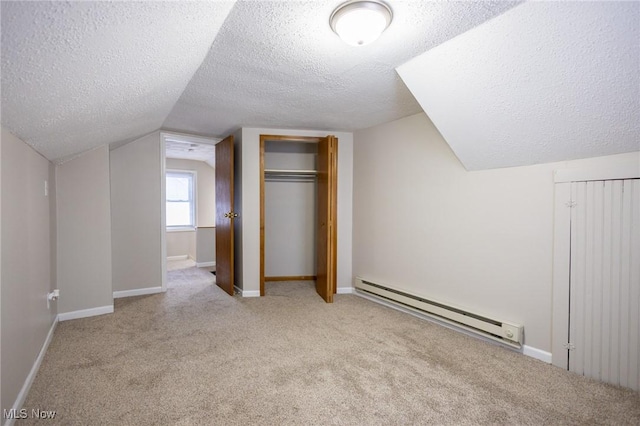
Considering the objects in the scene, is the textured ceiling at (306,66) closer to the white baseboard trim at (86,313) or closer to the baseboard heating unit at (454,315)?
the baseboard heating unit at (454,315)

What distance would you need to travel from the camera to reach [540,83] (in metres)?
1.77

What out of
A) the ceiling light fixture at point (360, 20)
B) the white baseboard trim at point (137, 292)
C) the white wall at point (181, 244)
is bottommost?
the white baseboard trim at point (137, 292)

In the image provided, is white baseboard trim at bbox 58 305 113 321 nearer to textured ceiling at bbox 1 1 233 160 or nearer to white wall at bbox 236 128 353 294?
white wall at bbox 236 128 353 294

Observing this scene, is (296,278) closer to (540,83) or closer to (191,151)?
(191,151)

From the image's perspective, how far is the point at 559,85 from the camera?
174cm

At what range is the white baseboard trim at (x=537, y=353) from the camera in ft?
7.39

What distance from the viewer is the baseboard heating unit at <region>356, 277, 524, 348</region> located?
238cm

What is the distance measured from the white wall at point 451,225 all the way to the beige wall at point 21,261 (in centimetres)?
302

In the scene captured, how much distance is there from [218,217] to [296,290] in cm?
145

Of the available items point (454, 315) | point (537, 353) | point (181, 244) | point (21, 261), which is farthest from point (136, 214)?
point (537, 353)

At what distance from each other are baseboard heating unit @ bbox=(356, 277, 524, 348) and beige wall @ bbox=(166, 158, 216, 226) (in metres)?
Result: 4.50

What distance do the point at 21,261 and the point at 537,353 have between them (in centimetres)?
345

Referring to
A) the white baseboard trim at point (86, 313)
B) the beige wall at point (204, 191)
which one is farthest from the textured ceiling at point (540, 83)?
the beige wall at point (204, 191)

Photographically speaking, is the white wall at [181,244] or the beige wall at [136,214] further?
the white wall at [181,244]
